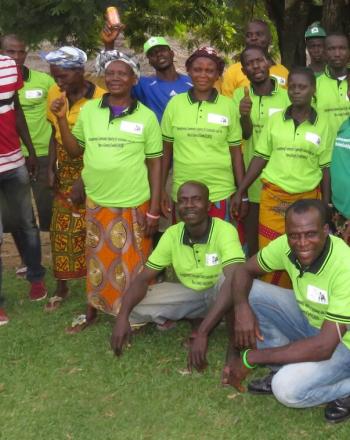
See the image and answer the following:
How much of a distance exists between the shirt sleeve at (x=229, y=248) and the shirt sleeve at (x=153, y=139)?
29.2 inches

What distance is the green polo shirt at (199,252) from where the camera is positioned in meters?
4.46

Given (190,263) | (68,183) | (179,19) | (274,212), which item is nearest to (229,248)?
(190,263)

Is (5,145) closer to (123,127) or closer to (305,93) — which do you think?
(123,127)

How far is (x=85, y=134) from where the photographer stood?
4.72m

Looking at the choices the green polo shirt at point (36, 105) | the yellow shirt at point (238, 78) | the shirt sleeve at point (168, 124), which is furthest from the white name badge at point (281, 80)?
the green polo shirt at point (36, 105)

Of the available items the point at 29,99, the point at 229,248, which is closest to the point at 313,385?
the point at 229,248

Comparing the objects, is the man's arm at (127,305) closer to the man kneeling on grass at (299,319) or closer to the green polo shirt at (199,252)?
the green polo shirt at (199,252)

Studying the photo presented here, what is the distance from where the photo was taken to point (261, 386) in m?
4.18

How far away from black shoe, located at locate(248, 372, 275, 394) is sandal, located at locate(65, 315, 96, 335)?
1.52 meters

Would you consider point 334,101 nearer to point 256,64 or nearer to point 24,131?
point 256,64

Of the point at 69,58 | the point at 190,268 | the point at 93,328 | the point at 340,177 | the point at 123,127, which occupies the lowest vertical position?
the point at 93,328

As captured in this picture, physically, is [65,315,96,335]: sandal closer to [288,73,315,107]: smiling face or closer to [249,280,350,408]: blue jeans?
[249,280,350,408]: blue jeans

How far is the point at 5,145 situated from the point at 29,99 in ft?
3.10

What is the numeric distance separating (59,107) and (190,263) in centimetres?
140
